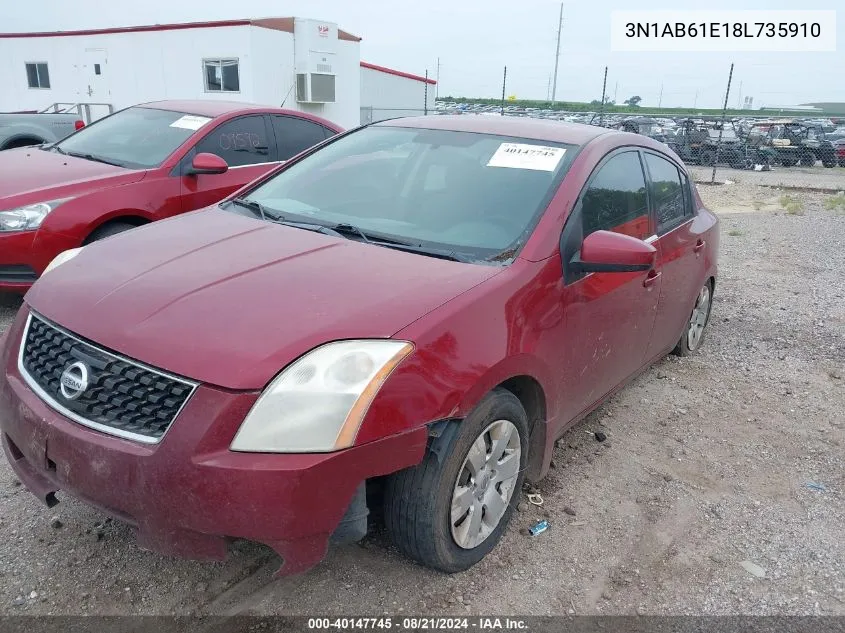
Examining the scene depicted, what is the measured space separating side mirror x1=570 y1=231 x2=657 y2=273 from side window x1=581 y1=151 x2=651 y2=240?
168 mm

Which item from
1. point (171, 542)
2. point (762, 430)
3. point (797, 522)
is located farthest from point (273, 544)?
point (762, 430)

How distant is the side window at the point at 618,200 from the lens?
3045mm

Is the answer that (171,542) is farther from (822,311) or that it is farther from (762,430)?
(822,311)

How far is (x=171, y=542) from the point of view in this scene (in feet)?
6.52

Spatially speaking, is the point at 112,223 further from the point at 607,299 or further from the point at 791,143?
the point at 791,143

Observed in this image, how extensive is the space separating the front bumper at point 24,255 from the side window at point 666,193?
3.88 m

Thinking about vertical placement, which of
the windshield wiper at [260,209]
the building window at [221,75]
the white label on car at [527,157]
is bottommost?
the windshield wiper at [260,209]

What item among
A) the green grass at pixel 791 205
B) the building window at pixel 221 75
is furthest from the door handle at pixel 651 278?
the building window at pixel 221 75

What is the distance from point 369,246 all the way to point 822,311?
5.28 m

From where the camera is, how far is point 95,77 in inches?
741

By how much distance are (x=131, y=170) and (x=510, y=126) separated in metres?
3.23

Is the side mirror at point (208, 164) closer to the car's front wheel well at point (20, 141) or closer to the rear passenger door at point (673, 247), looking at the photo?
the rear passenger door at point (673, 247)

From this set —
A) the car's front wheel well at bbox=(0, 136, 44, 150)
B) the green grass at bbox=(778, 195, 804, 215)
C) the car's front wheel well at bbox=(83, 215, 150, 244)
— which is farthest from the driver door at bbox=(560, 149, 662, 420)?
the green grass at bbox=(778, 195, 804, 215)

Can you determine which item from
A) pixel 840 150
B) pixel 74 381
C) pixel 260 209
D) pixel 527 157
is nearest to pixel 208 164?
pixel 260 209
